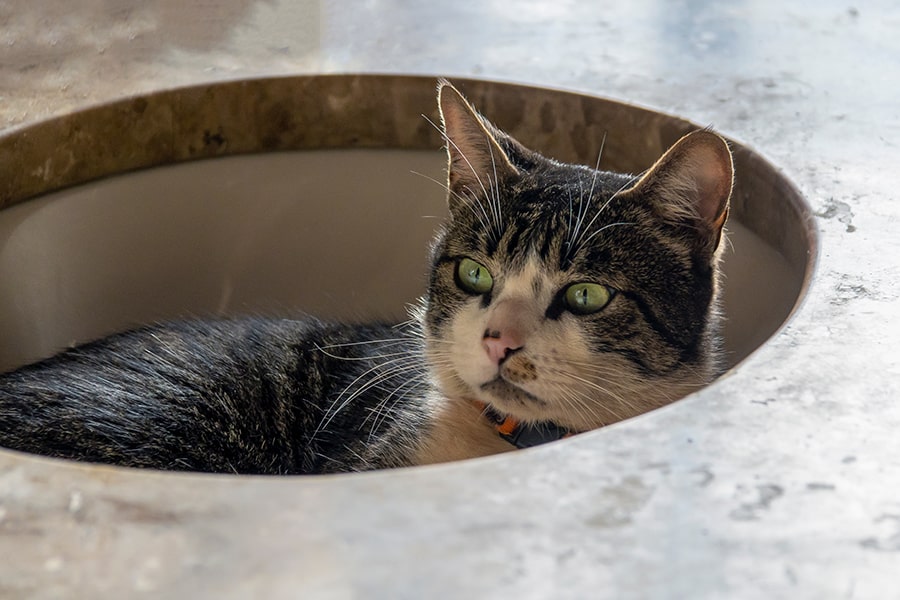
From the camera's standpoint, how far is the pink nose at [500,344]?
4.09 ft

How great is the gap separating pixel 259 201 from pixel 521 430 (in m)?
0.80

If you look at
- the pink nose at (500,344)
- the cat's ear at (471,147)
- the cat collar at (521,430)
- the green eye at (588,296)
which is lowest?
the cat collar at (521,430)

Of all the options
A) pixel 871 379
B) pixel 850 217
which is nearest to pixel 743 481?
pixel 871 379

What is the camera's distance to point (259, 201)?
1.94 metres

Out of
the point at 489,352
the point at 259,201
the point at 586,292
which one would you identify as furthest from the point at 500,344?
the point at 259,201

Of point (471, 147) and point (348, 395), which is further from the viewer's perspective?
Answer: point (348, 395)

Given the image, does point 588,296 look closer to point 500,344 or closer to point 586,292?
point 586,292

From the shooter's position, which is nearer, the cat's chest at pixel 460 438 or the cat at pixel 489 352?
the cat at pixel 489 352

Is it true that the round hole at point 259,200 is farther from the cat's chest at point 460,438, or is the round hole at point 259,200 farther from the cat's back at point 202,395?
Result: the cat's chest at point 460,438

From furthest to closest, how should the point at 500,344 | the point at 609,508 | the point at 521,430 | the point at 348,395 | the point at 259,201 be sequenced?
the point at 259,201
the point at 348,395
the point at 521,430
the point at 500,344
the point at 609,508

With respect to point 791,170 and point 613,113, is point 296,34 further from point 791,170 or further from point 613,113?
point 791,170

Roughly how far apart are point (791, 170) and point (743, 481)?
771 mm

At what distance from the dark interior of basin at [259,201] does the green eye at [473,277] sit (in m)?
0.47

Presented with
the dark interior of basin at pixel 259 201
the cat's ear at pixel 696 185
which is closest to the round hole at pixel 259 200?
the dark interior of basin at pixel 259 201
